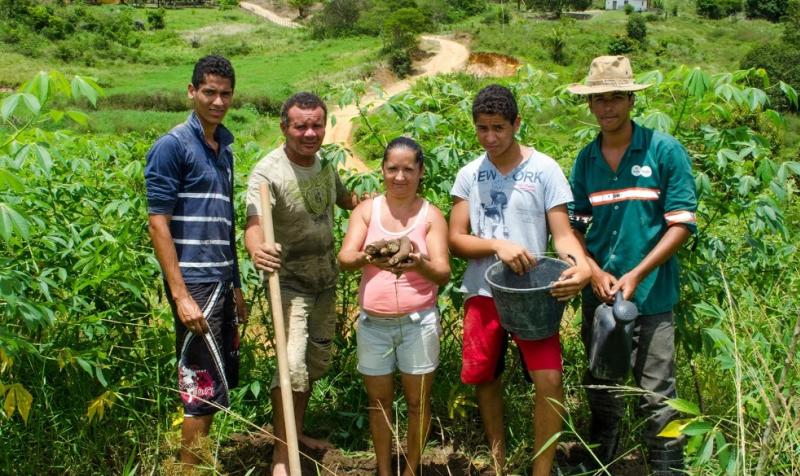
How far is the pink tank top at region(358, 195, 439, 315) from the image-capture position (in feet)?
7.60

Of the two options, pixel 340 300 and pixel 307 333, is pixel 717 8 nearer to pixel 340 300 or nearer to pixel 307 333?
pixel 340 300

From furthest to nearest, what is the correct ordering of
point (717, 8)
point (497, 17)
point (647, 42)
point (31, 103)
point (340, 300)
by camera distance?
point (717, 8), point (497, 17), point (647, 42), point (340, 300), point (31, 103)

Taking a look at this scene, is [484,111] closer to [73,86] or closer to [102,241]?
[73,86]

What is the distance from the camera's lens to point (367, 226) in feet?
7.79

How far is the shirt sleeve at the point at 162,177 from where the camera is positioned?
2133mm

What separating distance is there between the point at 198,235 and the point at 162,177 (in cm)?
22

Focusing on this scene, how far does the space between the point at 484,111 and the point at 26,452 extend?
6.72ft

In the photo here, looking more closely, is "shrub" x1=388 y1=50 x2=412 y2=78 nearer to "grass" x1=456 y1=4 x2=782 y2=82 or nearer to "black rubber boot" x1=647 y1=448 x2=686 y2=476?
"grass" x1=456 y1=4 x2=782 y2=82

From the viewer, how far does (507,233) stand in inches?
89.4

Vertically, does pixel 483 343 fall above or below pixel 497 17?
below

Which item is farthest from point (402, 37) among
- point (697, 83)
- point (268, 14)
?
point (697, 83)

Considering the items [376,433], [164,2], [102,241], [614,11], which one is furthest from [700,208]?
[164,2]

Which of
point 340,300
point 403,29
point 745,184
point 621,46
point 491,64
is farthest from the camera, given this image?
point 403,29

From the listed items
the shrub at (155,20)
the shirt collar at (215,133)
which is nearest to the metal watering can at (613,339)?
the shirt collar at (215,133)
